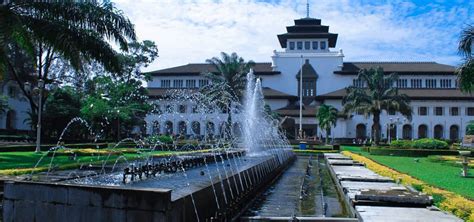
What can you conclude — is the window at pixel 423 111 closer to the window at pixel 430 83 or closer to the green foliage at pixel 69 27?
the window at pixel 430 83

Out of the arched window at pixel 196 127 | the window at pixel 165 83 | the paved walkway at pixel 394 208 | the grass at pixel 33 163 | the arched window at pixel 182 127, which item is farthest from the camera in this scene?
the window at pixel 165 83

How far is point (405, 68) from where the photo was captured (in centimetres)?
6656

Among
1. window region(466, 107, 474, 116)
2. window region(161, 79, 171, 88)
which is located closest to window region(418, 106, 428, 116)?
window region(466, 107, 474, 116)

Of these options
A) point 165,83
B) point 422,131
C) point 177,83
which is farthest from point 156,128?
point 422,131

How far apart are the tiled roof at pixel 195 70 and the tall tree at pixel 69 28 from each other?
50.3 metres

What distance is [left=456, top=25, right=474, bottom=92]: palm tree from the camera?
20.2m

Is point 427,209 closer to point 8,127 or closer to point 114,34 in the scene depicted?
point 114,34

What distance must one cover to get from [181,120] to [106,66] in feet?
158

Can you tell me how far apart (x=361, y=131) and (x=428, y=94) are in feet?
32.9

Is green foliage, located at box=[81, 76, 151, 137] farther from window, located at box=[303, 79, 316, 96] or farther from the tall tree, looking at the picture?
window, located at box=[303, 79, 316, 96]

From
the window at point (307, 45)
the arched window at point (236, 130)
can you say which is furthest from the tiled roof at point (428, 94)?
the arched window at point (236, 130)

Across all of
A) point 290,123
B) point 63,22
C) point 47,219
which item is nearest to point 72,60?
point 63,22

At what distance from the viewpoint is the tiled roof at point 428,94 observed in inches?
2413

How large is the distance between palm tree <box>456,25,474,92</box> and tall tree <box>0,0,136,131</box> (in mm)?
14073
